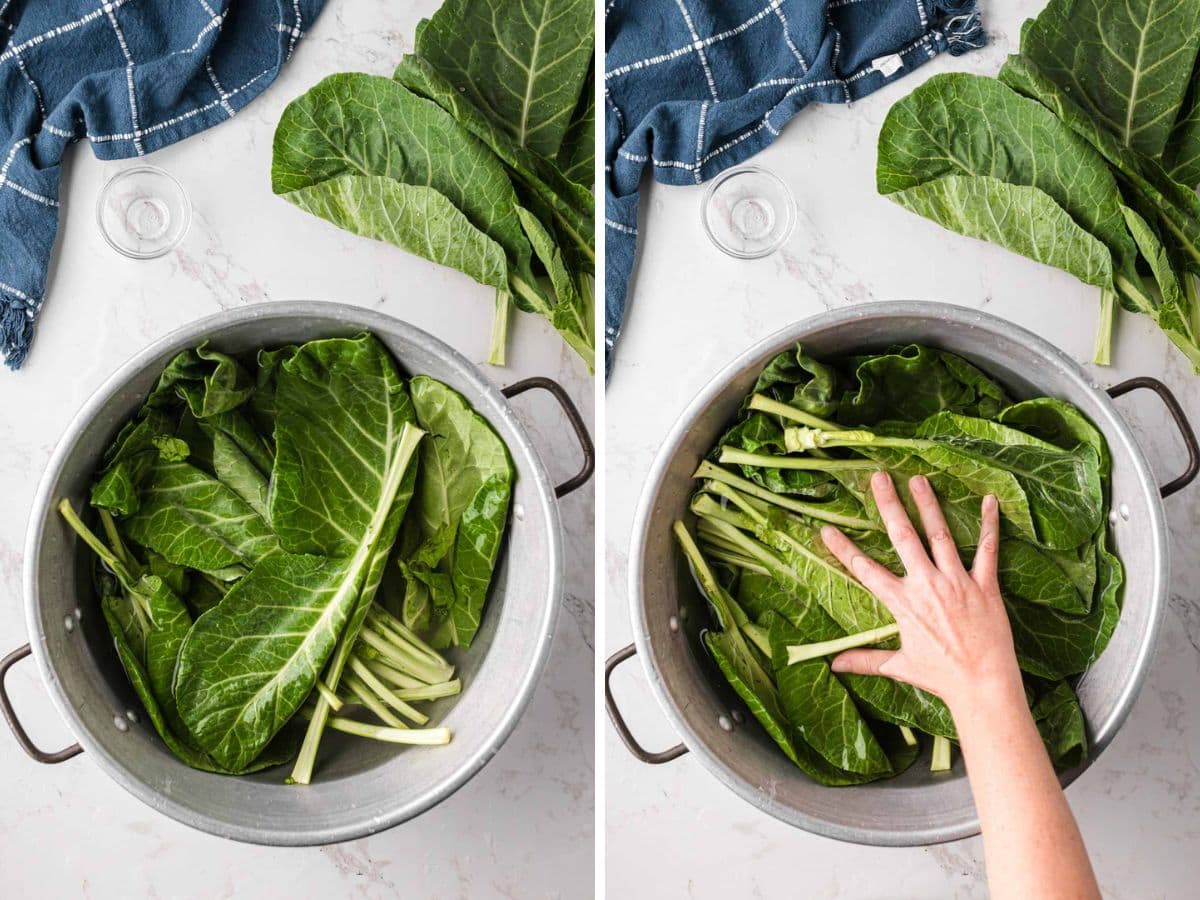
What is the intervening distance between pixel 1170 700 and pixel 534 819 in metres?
0.60

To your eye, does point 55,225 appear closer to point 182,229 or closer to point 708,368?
point 182,229

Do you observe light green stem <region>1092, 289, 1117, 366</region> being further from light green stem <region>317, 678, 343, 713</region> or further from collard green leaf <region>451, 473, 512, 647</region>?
light green stem <region>317, 678, 343, 713</region>

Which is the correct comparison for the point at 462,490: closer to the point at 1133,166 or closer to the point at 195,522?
the point at 195,522

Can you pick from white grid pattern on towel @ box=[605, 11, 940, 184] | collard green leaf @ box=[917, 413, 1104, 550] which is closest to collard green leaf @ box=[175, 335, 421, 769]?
white grid pattern on towel @ box=[605, 11, 940, 184]

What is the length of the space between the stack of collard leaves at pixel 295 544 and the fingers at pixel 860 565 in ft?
0.87

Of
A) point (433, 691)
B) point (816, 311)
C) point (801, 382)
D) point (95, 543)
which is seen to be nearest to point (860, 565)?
point (801, 382)

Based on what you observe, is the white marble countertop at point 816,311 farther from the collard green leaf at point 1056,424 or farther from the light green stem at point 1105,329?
the collard green leaf at point 1056,424

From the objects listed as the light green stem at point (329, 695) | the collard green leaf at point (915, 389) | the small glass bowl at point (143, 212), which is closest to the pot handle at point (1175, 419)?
the collard green leaf at point (915, 389)

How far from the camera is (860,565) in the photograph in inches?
31.6

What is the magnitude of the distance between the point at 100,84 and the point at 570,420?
0.53m

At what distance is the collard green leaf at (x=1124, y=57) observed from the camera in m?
0.90

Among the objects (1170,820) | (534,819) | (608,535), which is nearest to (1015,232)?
(608,535)

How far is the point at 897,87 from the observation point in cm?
95

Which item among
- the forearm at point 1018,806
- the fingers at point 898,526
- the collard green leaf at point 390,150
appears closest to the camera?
the forearm at point 1018,806
